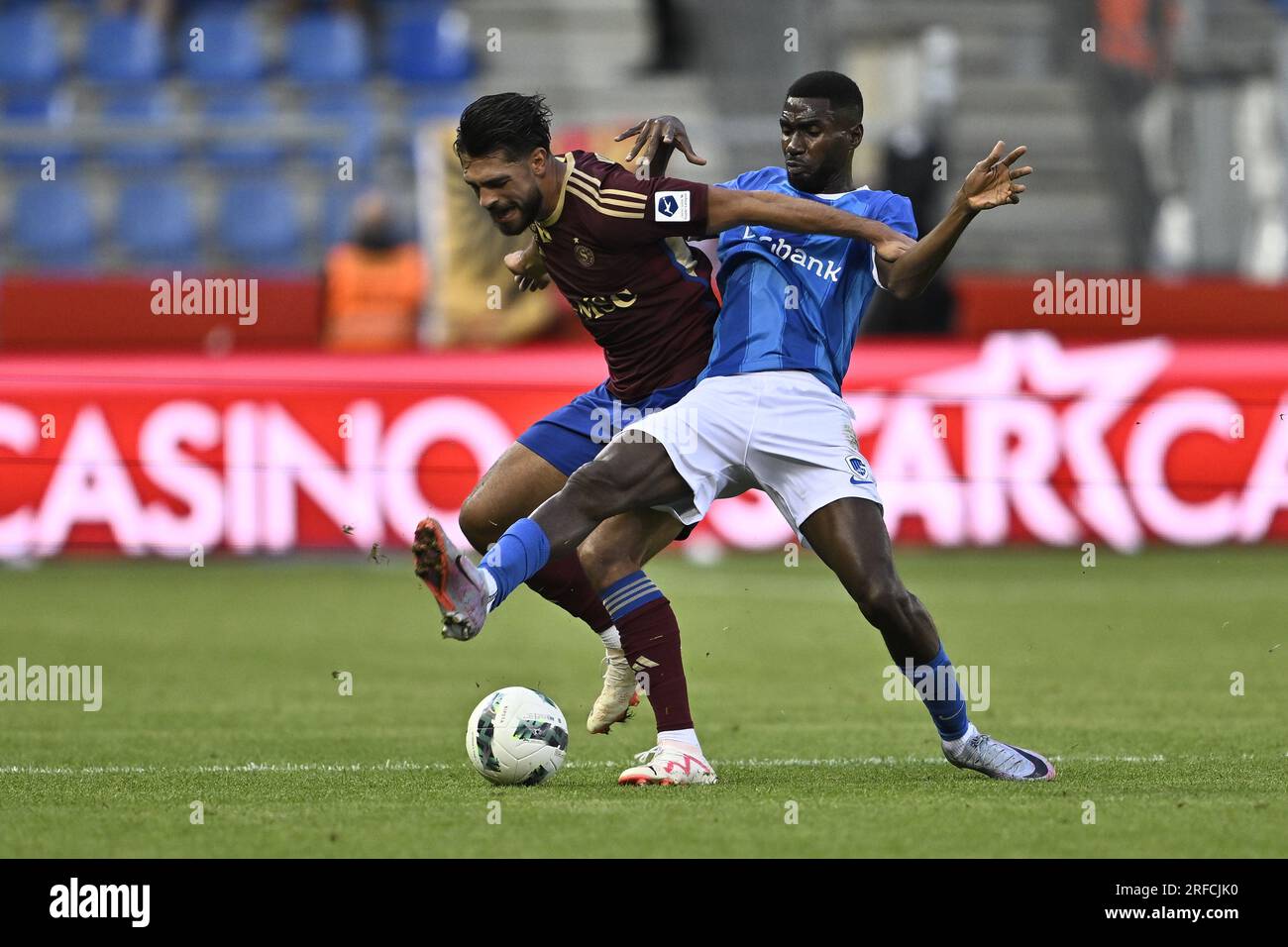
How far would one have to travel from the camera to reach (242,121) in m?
17.8

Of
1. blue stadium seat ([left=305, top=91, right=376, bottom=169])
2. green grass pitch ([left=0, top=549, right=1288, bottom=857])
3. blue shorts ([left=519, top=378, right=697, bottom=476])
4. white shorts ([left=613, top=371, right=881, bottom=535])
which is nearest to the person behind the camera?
green grass pitch ([left=0, top=549, right=1288, bottom=857])

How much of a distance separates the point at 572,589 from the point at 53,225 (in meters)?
11.6

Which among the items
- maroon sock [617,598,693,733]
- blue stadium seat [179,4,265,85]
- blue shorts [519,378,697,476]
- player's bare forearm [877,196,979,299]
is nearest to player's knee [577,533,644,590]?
maroon sock [617,598,693,733]

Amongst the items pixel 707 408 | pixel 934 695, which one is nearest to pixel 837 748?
pixel 934 695

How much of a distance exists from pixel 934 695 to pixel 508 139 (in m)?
2.24

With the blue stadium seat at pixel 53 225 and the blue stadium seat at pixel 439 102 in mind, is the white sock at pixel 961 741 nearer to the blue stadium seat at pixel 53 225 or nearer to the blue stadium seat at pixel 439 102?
the blue stadium seat at pixel 53 225

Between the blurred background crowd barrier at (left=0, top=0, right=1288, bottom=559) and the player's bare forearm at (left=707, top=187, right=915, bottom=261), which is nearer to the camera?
the player's bare forearm at (left=707, top=187, right=915, bottom=261)

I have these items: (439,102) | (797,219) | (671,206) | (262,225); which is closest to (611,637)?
(671,206)

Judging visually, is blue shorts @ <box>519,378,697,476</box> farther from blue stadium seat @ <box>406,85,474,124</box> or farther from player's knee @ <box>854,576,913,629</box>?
blue stadium seat @ <box>406,85,474,124</box>

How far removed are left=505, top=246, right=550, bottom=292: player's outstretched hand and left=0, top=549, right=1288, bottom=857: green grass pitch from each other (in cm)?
174

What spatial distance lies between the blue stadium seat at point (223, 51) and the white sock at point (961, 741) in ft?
47.0

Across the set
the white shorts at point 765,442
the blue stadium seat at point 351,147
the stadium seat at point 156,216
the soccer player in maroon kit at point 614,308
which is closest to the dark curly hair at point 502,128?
the soccer player in maroon kit at point 614,308

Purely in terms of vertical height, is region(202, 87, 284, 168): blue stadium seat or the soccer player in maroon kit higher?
region(202, 87, 284, 168): blue stadium seat

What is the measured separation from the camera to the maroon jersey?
6855 millimetres
